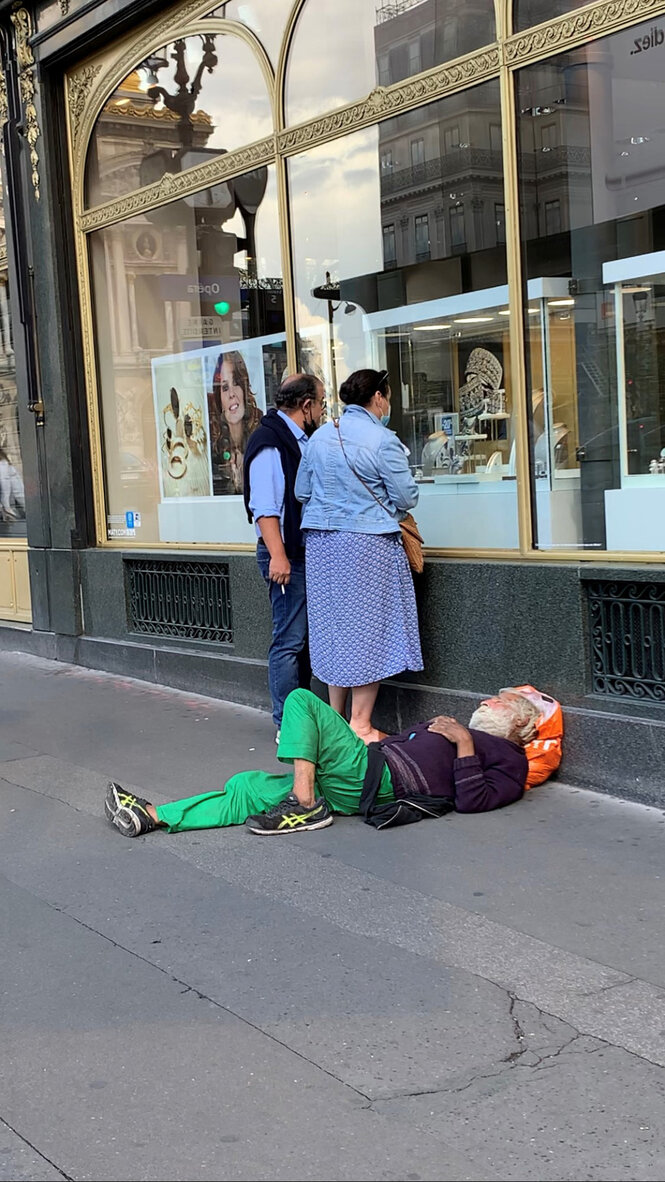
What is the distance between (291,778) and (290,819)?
0.22m

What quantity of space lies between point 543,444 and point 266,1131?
13.2ft

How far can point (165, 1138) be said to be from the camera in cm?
289

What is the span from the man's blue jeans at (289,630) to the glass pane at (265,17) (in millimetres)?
3289

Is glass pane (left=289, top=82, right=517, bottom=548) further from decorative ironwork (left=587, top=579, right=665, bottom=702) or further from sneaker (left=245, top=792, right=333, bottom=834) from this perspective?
sneaker (left=245, top=792, right=333, bottom=834)

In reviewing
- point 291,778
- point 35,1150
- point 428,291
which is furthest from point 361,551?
point 35,1150

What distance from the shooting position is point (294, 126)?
754 cm

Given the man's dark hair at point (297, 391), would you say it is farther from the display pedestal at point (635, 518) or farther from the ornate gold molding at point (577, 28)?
the ornate gold molding at point (577, 28)

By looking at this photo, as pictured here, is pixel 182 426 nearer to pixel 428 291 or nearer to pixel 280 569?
pixel 428 291

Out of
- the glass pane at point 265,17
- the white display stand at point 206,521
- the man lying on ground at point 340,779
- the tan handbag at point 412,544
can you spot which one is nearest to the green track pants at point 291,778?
the man lying on ground at point 340,779

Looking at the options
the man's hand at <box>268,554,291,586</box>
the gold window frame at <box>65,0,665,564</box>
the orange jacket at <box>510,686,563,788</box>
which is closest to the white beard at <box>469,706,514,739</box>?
the orange jacket at <box>510,686,563,788</box>

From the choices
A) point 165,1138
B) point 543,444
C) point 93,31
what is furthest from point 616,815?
point 93,31

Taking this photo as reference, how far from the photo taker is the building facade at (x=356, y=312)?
583 cm

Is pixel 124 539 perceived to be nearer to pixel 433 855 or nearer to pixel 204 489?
pixel 204 489

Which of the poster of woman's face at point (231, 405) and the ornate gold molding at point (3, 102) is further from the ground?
the ornate gold molding at point (3, 102)
